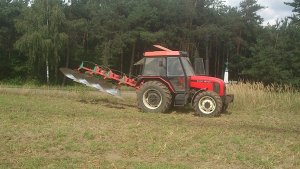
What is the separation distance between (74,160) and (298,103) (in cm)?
1125

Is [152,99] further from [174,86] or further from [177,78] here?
[177,78]

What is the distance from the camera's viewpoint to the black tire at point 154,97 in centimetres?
1303

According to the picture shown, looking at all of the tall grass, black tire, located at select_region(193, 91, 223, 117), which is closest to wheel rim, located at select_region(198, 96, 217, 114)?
black tire, located at select_region(193, 91, 223, 117)

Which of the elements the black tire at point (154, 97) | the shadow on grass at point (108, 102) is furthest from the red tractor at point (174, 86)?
the shadow on grass at point (108, 102)

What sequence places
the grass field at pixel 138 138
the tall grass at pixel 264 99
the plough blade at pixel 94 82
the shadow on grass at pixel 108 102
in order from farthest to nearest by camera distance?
the tall grass at pixel 264 99
the shadow on grass at pixel 108 102
the plough blade at pixel 94 82
the grass field at pixel 138 138

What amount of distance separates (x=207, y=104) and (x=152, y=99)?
1.86 meters

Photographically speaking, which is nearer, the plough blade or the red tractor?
the red tractor

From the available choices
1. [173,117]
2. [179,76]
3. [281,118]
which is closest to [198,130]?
[173,117]

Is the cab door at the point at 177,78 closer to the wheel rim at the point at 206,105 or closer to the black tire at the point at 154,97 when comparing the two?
the black tire at the point at 154,97

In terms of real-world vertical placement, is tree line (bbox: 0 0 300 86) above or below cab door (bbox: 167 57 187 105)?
above

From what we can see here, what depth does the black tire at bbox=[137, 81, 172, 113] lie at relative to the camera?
42.8 feet

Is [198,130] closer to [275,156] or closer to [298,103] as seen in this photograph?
[275,156]

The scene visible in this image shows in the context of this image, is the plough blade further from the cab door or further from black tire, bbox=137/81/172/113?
the cab door

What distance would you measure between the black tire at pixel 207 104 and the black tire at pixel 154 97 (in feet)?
3.08
